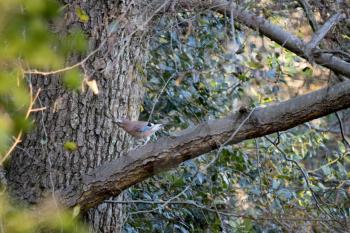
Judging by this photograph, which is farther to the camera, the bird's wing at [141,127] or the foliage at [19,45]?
the bird's wing at [141,127]

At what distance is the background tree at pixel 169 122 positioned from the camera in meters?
3.32

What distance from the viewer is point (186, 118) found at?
5.55m

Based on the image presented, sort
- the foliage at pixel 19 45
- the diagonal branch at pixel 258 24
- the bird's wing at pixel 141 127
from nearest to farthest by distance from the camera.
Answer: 1. the foliage at pixel 19 45
2. the diagonal branch at pixel 258 24
3. the bird's wing at pixel 141 127

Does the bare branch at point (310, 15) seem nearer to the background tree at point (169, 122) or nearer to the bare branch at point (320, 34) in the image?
the background tree at point (169, 122)

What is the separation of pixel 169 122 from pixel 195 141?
2.12 metres

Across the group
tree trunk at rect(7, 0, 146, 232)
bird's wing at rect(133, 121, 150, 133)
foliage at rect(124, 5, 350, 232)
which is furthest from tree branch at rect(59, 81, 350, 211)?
foliage at rect(124, 5, 350, 232)

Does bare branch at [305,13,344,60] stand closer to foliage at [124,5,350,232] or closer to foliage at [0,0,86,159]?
foliage at [124,5,350,232]

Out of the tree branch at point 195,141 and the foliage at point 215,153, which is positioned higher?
the foliage at point 215,153

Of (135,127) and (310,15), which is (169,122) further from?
(310,15)

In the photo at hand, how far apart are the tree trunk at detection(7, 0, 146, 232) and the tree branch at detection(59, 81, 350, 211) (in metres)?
0.22

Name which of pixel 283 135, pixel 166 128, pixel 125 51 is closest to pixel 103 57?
pixel 125 51

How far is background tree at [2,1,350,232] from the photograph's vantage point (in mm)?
3318

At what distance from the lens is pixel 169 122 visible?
5434 millimetres

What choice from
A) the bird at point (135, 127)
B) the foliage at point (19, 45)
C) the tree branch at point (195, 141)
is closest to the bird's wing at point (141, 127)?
the bird at point (135, 127)
